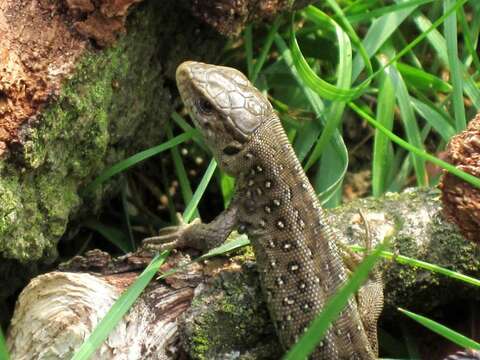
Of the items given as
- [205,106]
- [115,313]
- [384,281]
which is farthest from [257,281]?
[205,106]

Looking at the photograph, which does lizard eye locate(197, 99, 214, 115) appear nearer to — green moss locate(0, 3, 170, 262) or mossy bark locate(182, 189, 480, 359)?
green moss locate(0, 3, 170, 262)

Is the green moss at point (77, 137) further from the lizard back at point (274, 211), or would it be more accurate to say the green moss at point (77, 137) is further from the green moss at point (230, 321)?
the green moss at point (230, 321)

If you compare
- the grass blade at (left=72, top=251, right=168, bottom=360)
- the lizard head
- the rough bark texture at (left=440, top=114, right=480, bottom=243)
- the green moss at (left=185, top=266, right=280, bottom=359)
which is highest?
the lizard head

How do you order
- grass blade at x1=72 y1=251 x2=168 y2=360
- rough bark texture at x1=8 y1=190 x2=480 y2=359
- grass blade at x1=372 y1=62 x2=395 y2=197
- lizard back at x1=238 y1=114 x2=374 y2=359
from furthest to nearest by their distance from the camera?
grass blade at x1=372 y1=62 x2=395 y2=197 → lizard back at x1=238 y1=114 x2=374 y2=359 → rough bark texture at x1=8 y1=190 x2=480 y2=359 → grass blade at x1=72 y1=251 x2=168 y2=360

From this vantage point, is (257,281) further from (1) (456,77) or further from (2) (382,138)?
(1) (456,77)

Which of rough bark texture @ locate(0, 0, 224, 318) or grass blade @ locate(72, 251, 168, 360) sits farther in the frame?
rough bark texture @ locate(0, 0, 224, 318)

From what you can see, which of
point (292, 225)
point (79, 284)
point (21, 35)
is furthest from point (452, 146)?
point (21, 35)

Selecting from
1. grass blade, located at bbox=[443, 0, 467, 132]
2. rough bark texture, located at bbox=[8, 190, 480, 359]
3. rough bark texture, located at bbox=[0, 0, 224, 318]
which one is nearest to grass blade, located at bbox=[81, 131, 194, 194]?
rough bark texture, located at bbox=[0, 0, 224, 318]
